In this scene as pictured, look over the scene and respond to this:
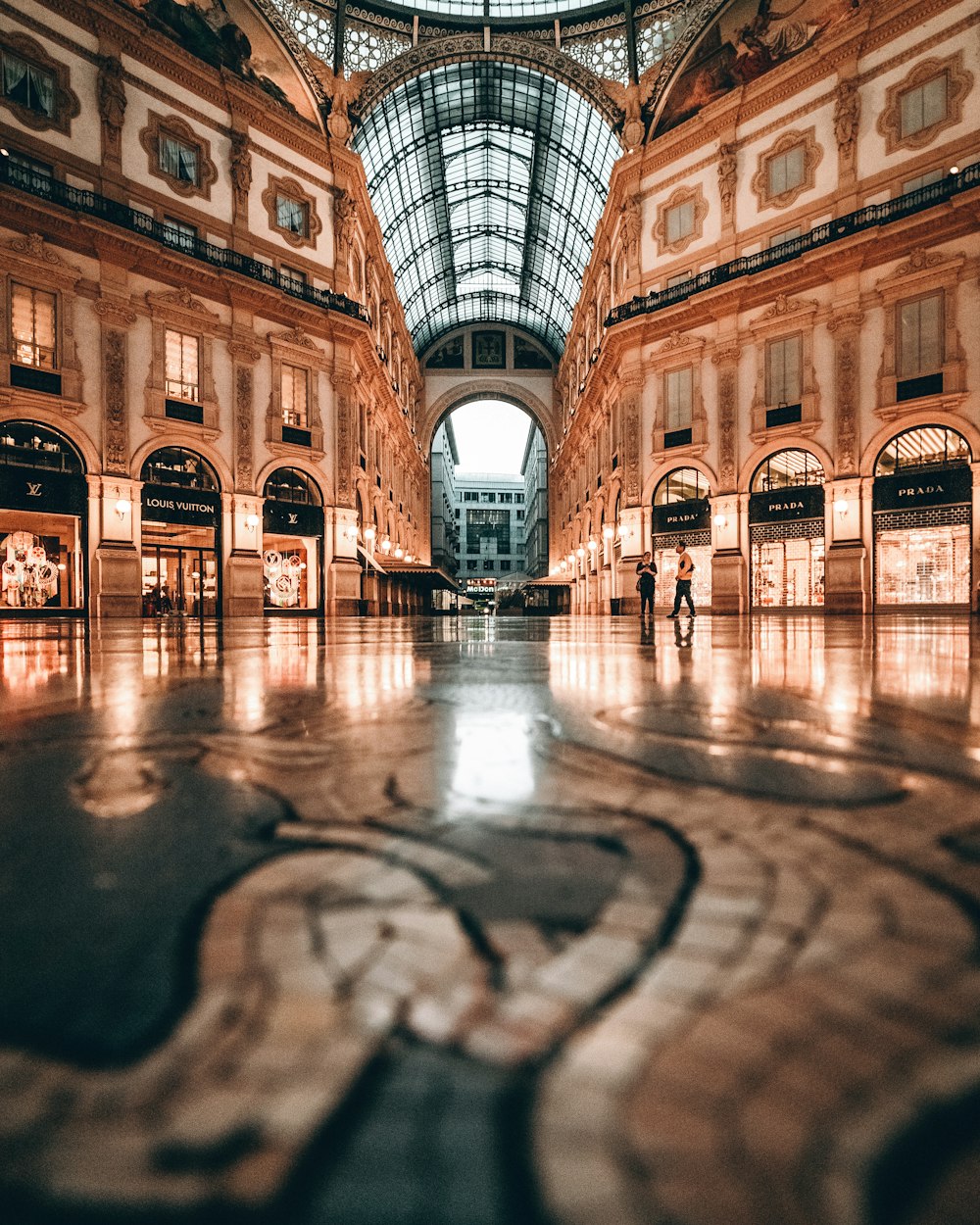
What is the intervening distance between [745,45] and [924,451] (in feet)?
46.7

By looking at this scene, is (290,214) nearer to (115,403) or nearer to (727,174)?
(115,403)

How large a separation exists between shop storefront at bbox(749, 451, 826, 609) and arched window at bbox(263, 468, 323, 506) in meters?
13.9

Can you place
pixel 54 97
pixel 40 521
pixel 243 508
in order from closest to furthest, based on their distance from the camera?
pixel 54 97 → pixel 40 521 → pixel 243 508

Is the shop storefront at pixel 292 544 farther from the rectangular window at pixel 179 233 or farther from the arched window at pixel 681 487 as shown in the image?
the arched window at pixel 681 487

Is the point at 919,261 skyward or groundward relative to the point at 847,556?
skyward

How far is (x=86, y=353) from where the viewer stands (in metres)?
16.2

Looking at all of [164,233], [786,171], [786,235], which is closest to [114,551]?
[164,233]

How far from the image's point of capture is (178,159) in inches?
714

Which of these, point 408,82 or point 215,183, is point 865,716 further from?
point 408,82

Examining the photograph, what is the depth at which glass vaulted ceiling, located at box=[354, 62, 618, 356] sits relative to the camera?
26719mm

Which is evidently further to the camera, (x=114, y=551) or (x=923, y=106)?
(x=923, y=106)

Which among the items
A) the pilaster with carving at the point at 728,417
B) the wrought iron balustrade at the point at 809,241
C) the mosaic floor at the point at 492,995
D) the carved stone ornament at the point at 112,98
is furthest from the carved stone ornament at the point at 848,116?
the mosaic floor at the point at 492,995

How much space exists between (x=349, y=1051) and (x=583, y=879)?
274mm

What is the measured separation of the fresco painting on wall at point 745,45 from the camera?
61.8ft
